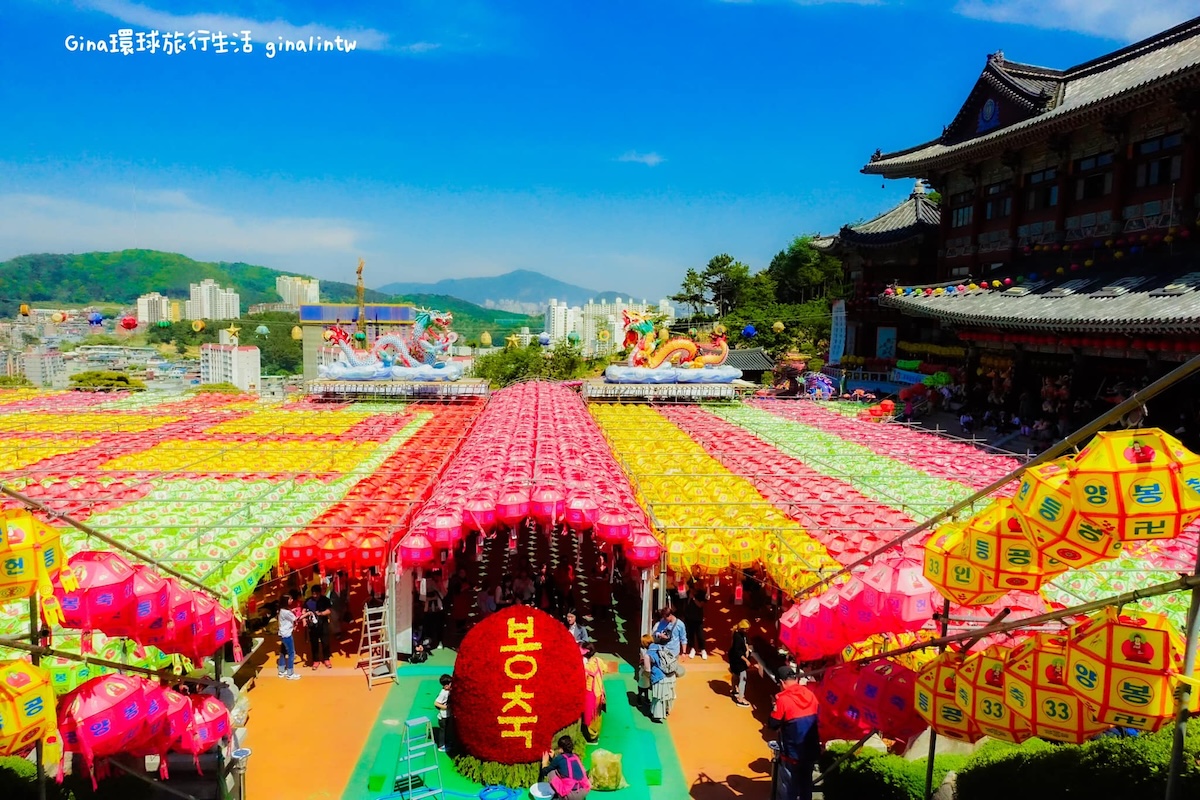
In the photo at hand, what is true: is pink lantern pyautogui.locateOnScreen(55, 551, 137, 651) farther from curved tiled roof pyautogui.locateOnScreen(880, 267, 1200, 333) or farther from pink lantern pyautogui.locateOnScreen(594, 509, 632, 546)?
curved tiled roof pyautogui.locateOnScreen(880, 267, 1200, 333)

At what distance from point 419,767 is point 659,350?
22.0m

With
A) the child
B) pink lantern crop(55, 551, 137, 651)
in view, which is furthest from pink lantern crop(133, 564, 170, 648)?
the child

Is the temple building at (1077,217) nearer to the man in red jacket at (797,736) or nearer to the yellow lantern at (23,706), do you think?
the man in red jacket at (797,736)

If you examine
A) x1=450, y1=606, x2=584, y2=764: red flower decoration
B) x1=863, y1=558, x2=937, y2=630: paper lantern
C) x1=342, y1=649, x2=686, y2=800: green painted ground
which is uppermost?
x1=863, y1=558, x2=937, y2=630: paper lantern

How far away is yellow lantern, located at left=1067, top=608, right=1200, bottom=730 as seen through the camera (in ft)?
13.6

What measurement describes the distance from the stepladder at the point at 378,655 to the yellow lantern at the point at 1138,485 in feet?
30.2

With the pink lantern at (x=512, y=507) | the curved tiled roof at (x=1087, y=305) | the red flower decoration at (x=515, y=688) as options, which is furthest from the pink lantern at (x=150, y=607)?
the curved tiled roof at (x=1087, y=305)

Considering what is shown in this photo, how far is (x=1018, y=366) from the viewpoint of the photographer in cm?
2216

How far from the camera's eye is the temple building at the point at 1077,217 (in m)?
17.2

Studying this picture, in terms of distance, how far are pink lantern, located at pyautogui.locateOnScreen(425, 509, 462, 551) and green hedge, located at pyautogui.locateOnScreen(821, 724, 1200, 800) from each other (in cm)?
555

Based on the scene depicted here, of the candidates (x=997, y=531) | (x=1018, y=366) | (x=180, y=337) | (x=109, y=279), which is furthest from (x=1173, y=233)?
(x=109, y=279)

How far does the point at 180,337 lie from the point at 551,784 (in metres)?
119

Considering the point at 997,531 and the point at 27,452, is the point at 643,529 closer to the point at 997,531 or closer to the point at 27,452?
the point at 997,531

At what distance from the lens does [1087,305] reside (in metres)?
18.0
